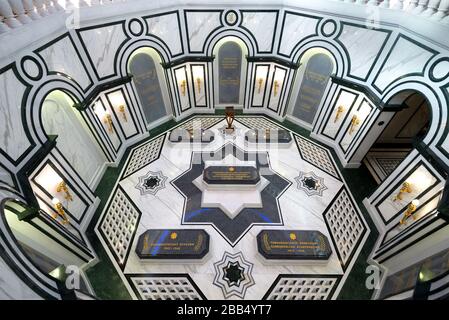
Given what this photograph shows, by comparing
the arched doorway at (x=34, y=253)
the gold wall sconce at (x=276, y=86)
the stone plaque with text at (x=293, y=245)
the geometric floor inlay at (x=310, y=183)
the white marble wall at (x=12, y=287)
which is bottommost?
the white marble wall at (x=12, y=287)

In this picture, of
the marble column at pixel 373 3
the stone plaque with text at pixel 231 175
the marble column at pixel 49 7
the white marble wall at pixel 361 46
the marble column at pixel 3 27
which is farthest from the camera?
the stone plaque with text at pixel 231 175

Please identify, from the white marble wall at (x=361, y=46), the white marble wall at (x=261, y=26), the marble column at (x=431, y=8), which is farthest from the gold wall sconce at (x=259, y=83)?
the marble column at (x=431, y=8)

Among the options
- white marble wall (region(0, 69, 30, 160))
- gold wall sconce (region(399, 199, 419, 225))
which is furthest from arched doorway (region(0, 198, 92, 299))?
gold wall sconce (region(399, 199, 419, 225))

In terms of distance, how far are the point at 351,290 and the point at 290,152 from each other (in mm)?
5532

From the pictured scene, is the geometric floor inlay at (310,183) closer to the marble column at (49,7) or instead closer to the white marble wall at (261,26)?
the white marble wall at (261,26)

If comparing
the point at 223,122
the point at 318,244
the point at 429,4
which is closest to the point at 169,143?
the point at 223,122

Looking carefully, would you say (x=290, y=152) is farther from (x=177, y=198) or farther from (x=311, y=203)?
(x=177, y=198)

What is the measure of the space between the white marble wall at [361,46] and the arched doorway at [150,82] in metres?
7.47

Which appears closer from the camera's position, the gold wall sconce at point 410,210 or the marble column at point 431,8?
the marble column at point 431,8

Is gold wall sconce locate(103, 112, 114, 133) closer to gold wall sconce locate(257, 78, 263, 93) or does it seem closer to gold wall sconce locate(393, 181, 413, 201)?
gold wall sconce locate(257, 78, 263, 93)

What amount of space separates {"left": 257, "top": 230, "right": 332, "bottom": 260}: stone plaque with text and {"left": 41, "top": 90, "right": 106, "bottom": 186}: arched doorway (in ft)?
21.4

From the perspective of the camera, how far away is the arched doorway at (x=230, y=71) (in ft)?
34.2

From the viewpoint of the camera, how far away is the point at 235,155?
9.73 metres

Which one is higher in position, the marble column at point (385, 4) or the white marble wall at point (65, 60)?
the marble column at point (385, 4)
